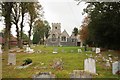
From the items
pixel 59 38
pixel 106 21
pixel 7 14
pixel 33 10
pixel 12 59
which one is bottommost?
pixel 12 59

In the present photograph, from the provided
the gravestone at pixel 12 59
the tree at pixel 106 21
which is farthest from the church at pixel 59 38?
the gravestone at pixel 12 59

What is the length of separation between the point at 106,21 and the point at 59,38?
61.7 m

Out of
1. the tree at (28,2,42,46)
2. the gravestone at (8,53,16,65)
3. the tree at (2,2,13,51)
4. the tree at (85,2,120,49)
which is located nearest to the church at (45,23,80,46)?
the tree at (28,2,42,46)

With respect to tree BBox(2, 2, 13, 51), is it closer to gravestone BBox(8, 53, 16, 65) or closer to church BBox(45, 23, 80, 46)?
gravestone BBox(8, 53, 16, 65)

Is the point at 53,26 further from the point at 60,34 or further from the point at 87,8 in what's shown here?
the point at 87,8

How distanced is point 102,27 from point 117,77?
1857 centimetres

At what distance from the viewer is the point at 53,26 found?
89500 mm

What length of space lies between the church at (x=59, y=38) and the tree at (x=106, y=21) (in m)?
52.7

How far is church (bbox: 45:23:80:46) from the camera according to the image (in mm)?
89969

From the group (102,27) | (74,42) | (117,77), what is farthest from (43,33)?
(117,77)

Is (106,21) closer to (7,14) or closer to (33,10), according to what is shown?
(7,14)

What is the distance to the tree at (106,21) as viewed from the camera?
26328 millimetres

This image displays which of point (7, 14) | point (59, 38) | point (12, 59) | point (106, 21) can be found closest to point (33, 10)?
point (7, 14)

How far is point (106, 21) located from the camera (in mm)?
29578
